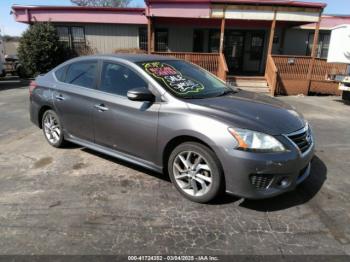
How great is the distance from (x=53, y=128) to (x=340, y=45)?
10.6m

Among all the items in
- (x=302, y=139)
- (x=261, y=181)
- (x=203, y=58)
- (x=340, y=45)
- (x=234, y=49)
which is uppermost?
(x=340, y=45)

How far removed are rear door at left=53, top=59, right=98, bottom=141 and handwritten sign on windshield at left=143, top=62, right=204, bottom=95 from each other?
95cm

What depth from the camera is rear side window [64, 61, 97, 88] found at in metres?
4.54

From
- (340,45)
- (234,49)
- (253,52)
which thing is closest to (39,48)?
(234,49)

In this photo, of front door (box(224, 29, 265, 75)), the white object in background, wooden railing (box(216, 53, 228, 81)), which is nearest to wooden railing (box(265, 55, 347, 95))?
the white object in background

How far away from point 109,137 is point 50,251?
6.03ft

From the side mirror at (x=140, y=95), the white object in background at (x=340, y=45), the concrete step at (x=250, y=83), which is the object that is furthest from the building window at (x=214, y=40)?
the side mirror at (x=140, y=95)

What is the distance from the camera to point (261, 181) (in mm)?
3164

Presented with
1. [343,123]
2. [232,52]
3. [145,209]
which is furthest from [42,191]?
[232,52]

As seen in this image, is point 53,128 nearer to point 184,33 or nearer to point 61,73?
point 61,73

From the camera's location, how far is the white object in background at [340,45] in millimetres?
11102

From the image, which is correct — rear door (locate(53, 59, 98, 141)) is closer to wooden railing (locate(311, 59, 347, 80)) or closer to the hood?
the hood

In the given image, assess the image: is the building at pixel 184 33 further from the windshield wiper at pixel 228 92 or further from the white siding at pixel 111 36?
the windshield wiper at pixel 228 92

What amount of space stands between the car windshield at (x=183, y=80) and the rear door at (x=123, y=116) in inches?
9.1
